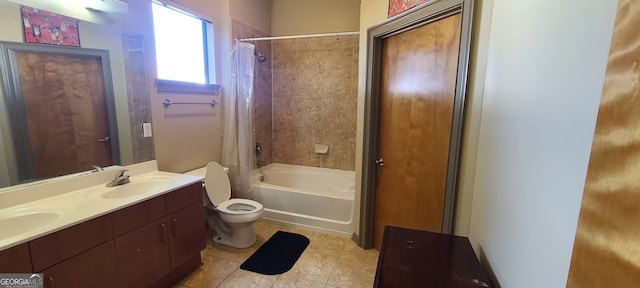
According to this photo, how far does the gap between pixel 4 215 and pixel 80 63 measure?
981mm

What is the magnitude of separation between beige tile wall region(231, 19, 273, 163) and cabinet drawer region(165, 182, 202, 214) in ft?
4.01

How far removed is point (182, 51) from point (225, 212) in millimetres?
1618

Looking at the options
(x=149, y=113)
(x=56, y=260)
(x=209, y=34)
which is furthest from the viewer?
(x=209, y=34)

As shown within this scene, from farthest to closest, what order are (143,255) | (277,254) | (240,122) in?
(240,122), (277,254), (143,255)

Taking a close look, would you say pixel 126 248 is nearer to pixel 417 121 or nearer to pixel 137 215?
pixel 137 215

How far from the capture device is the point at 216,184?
8.57ft

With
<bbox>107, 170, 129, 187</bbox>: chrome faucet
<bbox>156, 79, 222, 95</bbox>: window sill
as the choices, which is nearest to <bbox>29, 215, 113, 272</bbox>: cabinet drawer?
<bbox>107, 170, 129, 187</bbox>: chrome faucet

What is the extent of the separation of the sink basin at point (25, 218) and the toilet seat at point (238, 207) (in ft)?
3.92

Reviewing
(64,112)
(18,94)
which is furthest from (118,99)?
(18,94)

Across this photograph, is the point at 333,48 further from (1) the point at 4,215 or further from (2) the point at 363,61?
(1) the point at 4,215

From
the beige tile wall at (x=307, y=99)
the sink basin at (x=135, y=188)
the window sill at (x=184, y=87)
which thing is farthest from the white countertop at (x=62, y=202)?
the beige tile wall at (x=307, y=99)

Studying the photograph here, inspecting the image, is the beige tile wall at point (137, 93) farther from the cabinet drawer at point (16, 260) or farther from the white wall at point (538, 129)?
the white wall at point (538, 129)

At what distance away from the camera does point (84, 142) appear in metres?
1.81

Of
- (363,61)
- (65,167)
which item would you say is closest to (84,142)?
(65,167)
